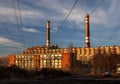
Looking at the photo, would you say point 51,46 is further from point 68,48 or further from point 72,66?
point 72,66

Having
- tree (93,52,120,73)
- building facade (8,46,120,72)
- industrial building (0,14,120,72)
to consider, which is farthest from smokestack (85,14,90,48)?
tree (93,52,120,73)

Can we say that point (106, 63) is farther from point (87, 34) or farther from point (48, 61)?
point (87, 34)

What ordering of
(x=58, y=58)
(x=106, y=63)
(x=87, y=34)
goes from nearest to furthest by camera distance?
(x=106, y=63)
(x=58, y=58)
(x=87, y=34)

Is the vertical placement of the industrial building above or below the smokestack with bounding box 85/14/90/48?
below

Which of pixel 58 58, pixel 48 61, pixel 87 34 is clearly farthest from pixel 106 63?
pixel 87 34

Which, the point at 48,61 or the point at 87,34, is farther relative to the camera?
the point at 87,34

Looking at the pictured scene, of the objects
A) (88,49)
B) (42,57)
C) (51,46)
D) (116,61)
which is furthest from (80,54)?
(116,61)

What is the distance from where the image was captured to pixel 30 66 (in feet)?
279

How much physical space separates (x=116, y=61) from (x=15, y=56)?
32663mm

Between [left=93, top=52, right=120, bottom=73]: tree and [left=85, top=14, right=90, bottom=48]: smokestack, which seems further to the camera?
[left=85, top=14, right=90, bottom=48]: smokestack

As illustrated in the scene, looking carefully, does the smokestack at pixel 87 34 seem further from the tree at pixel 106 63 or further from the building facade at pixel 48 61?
the tree at pixel 106 63

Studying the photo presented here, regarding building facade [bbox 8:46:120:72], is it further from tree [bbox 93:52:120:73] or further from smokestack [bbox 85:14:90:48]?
smokestack [bbox 85:14:90:48]

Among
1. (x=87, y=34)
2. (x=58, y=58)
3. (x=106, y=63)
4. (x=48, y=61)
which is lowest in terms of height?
(x=106, y=63)

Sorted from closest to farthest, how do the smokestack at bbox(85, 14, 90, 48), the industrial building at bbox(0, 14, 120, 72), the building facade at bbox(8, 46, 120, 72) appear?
1. the building facade at bbox(8, 46, 120, 72)
2. the industrial building at bbox(0, 14, 120, 72)
3. the smokestack at bbox(85, 14, 90, 48)
